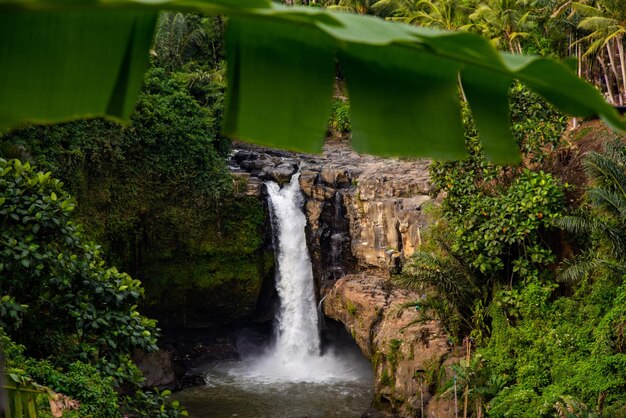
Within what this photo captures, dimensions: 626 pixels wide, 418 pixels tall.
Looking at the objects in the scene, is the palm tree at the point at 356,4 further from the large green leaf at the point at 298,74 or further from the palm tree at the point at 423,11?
the large green leaf at the point at 298,74

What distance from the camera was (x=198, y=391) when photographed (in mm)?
14594

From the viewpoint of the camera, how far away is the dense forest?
6.42 metres

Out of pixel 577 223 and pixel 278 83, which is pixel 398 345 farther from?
pixel 278 83

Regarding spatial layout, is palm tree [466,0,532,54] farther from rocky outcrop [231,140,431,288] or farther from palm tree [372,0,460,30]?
rocky outcrop [231,140,431,288]

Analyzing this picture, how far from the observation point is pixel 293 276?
17328mm

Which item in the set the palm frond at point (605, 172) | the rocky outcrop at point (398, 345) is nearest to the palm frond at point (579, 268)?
the palm frond at point (605, 172)

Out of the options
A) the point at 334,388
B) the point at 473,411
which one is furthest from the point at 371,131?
the point at 334,388

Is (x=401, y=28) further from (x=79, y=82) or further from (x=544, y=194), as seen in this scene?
(x=544, y=194)

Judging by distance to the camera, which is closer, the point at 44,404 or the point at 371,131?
the point at 371,131

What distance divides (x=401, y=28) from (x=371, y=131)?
220 millimetres

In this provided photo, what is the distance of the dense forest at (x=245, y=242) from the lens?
6.42 m

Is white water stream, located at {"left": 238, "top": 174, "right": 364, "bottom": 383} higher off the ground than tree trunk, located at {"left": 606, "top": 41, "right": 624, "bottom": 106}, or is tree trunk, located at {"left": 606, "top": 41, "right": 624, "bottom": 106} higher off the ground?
tree trunk, located at {"left": 606, "top": 41, "right": 624, "bottom": 106}

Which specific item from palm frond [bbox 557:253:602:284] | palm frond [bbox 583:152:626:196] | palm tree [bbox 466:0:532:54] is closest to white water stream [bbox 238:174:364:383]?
palm tree [bbox 466:0:532:54]

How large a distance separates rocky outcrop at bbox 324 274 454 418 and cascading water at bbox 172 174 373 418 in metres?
1.00
